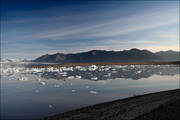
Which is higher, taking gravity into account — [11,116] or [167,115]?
→ [167,115]

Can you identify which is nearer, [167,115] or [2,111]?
[167,115]

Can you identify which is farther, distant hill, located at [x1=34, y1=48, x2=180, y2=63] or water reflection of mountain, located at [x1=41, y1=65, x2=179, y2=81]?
distant hill, located at [x1=34, y1=48, x2=180, y2=63]

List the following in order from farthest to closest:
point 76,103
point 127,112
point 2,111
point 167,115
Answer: point 76,103, point 2,111, point 127,112, point 167,115

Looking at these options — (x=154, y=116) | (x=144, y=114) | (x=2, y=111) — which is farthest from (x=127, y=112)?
(x=2, y=111)

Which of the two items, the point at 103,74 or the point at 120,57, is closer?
the point at 103,74

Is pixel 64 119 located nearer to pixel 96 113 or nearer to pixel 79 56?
pixel 96 113

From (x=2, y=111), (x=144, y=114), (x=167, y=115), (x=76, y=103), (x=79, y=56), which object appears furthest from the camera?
(x=79, y=56)

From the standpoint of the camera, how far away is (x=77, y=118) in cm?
595

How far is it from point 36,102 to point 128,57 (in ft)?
432

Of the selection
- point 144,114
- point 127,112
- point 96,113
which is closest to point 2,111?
point 96,113

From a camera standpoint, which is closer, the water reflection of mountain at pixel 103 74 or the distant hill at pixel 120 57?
the water reflection of mountain at pixel 103 74

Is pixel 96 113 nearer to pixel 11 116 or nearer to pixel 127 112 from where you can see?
pixel 127 112

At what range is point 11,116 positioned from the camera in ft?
21.6

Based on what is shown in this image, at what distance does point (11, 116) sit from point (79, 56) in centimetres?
15189
